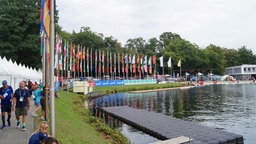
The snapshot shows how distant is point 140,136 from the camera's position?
1545 centimetres

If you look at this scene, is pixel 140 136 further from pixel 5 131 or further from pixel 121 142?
pixel 5 131

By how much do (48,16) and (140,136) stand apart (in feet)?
30.7

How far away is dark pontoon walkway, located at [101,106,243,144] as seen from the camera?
42.8 feet

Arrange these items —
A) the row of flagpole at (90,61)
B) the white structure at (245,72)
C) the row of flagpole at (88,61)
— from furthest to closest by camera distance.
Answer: the white structure at (245,72) < the row of flagpole at (90,61) < the row of flagpole at (88,61)

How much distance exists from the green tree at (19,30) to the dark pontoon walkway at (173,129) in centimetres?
2947

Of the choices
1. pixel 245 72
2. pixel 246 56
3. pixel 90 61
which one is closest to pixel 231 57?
pixel 246 56

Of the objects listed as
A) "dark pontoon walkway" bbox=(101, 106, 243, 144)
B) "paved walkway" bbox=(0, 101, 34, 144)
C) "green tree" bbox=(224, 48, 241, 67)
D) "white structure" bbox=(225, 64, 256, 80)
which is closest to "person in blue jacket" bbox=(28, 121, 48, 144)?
"paved walkway" bbox=(0, 101, 34, 144)

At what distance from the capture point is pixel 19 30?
44844mm

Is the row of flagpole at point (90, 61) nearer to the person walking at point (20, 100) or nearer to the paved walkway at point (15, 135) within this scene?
the paved walkway at point (15, 135)

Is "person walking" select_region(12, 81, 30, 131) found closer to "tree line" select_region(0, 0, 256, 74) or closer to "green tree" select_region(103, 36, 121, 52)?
"tree line" select_region(0, 0, 256, 74)

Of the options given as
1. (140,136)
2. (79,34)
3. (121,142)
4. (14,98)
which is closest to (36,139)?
(14,98)

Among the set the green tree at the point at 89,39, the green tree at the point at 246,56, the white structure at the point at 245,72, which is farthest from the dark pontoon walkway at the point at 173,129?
the green tree at the point at 246,56

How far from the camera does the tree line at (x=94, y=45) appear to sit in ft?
147

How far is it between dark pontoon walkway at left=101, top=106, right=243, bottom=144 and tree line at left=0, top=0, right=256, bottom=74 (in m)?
30.6
